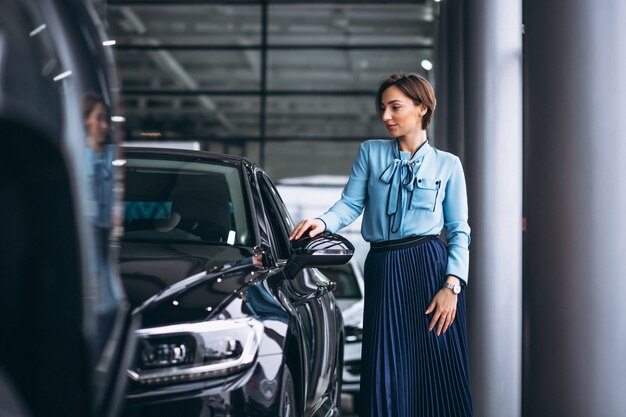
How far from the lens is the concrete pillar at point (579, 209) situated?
562 centimetres

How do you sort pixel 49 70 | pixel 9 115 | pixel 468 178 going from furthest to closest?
pixel 468 178
pixel 49 70
pixel 9 115

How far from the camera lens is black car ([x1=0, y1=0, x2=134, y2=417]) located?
1.63 m

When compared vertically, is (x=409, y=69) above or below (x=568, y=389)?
above

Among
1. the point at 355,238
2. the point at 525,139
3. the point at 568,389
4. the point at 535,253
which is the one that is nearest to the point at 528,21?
the point at 525,139

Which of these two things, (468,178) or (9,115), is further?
(468,178)

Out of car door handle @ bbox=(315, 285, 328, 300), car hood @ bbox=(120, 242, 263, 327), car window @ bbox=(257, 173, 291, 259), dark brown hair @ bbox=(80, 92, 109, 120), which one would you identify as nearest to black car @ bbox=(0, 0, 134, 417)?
dark brown hair @ bbox=(80, 92, 109, 120)

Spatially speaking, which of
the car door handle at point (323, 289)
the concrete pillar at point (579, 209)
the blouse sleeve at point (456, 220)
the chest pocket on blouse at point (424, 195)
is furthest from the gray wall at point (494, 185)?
the chest pocket on blouse at point (424, 195)

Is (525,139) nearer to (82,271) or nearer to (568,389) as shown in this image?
(568,389)

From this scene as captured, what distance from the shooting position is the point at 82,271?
1795 mm

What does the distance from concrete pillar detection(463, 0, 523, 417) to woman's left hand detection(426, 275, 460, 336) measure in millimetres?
4265

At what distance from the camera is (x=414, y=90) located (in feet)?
13.0

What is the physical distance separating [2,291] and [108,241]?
0.36 metres

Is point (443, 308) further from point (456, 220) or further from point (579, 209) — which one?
point (579, 209)

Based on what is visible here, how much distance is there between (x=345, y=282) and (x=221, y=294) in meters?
6.59
